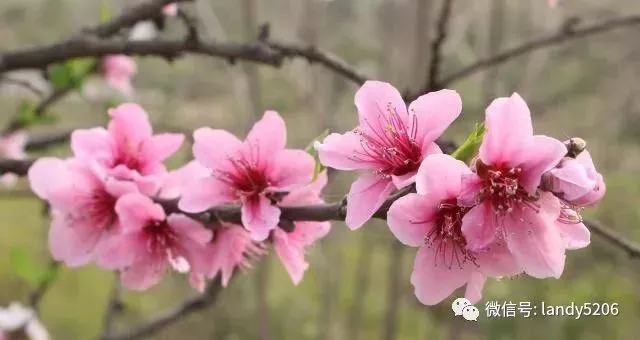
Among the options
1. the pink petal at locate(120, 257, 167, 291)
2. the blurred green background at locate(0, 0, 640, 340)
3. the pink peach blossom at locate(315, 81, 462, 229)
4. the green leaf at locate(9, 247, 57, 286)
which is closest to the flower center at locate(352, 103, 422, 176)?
the pink peach blossom at locate(315, 81, 462, 229)

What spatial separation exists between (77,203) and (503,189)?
13.0 inches

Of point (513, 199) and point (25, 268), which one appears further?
point (25, 268)

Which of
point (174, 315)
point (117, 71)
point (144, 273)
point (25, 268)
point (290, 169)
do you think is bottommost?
point (174, 315)

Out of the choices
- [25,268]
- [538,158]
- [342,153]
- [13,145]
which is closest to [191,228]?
[342,153]

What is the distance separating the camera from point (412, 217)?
0.39m

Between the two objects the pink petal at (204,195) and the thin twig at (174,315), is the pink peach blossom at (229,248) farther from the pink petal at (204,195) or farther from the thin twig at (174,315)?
the thin twig at (174,315)

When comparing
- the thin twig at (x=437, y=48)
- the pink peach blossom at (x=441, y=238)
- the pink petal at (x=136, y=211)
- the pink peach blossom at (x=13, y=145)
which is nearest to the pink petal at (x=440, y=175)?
the pink peach blossom at (x=441, y=238)

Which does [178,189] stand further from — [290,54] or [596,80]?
[596,80]

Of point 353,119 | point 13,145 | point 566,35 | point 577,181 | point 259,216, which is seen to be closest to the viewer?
point 577,181

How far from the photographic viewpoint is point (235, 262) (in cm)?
54

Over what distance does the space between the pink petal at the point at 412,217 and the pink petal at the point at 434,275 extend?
0.08 feet

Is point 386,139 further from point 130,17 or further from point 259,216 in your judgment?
point 130,17

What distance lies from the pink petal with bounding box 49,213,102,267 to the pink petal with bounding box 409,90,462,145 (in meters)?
0.28

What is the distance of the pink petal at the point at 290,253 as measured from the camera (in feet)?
1.69
